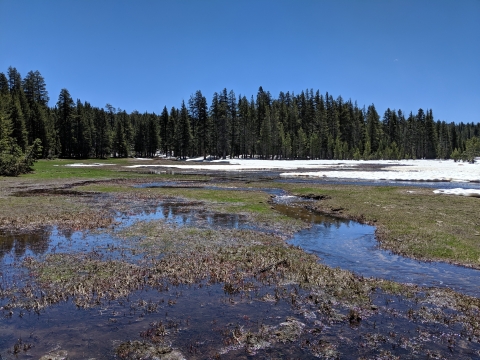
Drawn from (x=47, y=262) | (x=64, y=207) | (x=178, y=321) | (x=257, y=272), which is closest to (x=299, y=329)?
(x=178, y=321)

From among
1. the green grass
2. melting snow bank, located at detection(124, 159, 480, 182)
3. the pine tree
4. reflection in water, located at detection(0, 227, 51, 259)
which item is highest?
the pine tree

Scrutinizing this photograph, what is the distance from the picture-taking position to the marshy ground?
7.73 meters

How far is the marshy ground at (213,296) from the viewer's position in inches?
304

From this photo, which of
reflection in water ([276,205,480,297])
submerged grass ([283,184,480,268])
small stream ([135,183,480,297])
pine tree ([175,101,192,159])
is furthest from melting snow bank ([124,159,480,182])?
reflection in water ([276,205,480,297])

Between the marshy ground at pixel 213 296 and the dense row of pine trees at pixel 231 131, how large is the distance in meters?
95.4

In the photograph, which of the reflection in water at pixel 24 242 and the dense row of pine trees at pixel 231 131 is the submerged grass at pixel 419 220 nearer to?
the reflection in water at pixel 24 242

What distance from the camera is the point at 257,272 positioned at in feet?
41.0

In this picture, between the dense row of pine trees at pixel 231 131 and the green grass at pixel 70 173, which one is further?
the dense row of pine trees at pixel 231 131

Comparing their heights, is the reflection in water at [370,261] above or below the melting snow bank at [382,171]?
below

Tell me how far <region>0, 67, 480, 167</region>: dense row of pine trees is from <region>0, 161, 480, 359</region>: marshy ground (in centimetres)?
9541

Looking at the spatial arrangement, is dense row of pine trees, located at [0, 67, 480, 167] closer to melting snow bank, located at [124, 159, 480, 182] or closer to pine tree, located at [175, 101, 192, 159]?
pine tree, located at [175, 101, 192, 159]

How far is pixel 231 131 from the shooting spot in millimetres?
→ 122000

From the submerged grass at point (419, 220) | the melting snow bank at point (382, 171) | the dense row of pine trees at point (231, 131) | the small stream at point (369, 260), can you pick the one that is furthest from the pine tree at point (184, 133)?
the small stream at point (369, 260)

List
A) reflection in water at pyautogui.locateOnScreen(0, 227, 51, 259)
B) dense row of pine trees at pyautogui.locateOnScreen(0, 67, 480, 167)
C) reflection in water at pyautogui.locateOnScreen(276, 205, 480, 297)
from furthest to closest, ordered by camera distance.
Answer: dense row of pine trees at pyautogui.locateOnScreen(0, 67, 480, 167) → reflection in water at pyautogui.locateOnScreen(0, 227, 51, 259) → reflection in water at pyautogui.locateOnScreen(276, 205, 480, 297)
